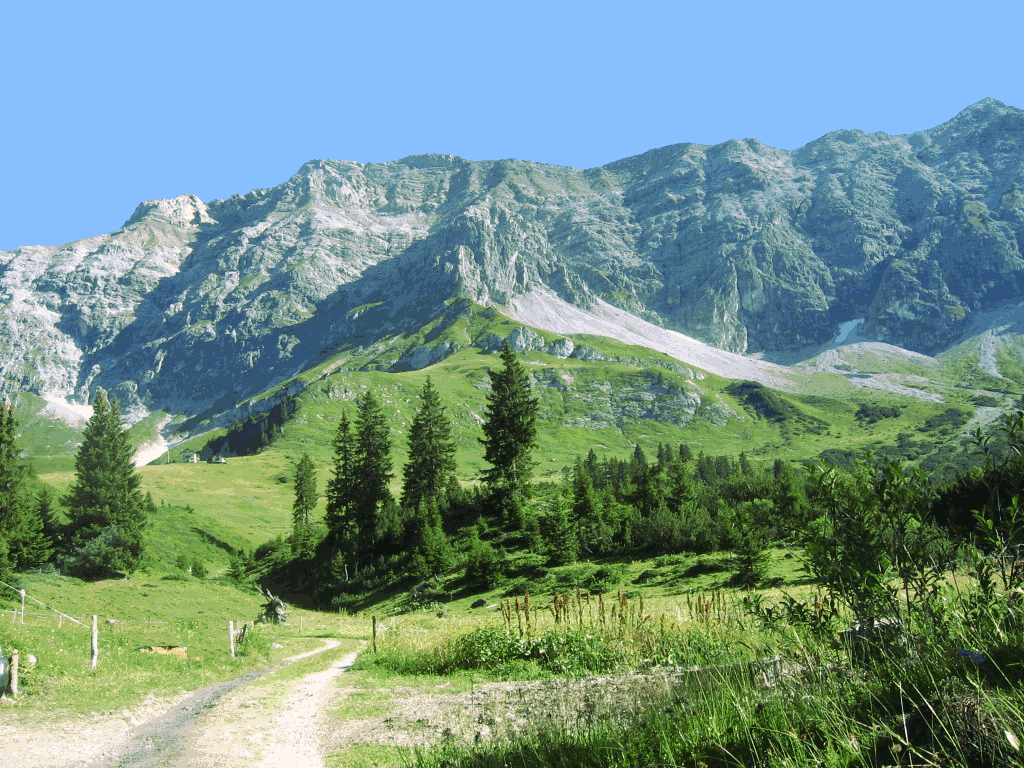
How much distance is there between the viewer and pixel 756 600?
313 inches

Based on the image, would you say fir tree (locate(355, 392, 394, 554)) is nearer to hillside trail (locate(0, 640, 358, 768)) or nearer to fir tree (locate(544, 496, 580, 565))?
fir tree (locate(544, 496, 580, 565))

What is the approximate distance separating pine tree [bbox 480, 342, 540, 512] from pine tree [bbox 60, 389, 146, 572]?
3430 cm

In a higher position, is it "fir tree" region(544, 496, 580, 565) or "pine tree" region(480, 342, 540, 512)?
"pine tree" region(480, 342, 540, 512)

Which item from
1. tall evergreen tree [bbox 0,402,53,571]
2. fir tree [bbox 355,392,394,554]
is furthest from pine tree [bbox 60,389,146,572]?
fir tree [bbox 355,392,394,554]

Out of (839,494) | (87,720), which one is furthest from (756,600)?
(87,720)

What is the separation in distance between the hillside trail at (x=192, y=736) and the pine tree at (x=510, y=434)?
4797 cm

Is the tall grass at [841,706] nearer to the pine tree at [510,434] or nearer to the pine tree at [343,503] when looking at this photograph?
the pine tree at [510,434]

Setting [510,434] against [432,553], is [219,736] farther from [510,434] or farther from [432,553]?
[510,434]

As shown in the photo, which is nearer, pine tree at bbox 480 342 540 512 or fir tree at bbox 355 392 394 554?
pine tree at bbox 480 342 540 512

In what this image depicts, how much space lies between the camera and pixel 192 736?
13078 millimetres

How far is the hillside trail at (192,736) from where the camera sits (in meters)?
11.2

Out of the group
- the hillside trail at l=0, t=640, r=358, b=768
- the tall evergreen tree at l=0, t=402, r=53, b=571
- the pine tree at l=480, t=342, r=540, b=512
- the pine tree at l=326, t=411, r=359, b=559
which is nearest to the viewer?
the hillside trail at l=0, t=640, r=358, b=768

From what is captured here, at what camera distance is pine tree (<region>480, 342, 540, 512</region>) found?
65.8 metres

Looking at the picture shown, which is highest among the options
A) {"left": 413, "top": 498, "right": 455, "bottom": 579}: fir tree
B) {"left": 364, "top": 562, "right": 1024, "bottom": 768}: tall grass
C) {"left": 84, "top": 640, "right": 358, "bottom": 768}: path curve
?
{"left": 364, "top": 562, "right": 1024, "bottom": 768}: tall grass
